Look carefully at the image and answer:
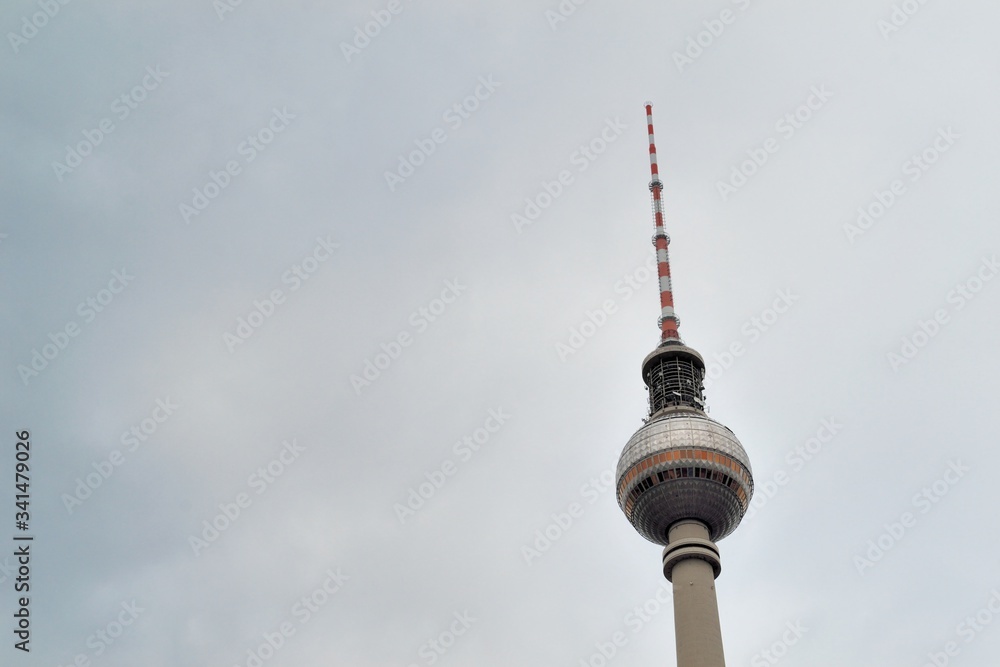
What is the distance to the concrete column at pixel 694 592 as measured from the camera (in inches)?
3907

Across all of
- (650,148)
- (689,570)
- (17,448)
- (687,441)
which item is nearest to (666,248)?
(650,148)

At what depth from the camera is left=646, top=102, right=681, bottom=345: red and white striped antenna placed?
126 m

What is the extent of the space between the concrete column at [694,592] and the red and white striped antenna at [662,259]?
83.1 ft

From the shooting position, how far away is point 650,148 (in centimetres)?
13938

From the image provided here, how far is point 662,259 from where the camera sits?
13262 cm

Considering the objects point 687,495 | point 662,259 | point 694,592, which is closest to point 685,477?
point 687,495

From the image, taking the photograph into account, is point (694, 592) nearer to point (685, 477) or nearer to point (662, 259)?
point (685, 477)

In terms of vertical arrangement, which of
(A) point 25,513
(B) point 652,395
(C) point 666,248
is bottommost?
(A) point 25,513

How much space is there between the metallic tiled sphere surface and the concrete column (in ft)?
6.52

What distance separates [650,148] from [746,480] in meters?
48.5

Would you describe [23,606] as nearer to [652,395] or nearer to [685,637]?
[685,637]

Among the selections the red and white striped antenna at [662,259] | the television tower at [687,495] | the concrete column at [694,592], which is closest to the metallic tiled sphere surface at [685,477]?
the television tower at [687,495]

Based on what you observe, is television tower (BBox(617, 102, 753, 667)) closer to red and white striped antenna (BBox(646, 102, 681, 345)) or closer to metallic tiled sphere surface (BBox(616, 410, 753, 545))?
metallic tiled sphere surface (BBox(616, 410, 753, 545))

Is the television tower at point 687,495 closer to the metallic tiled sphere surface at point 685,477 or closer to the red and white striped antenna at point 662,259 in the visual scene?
the metallic tiled sphere surface at point 685,477
